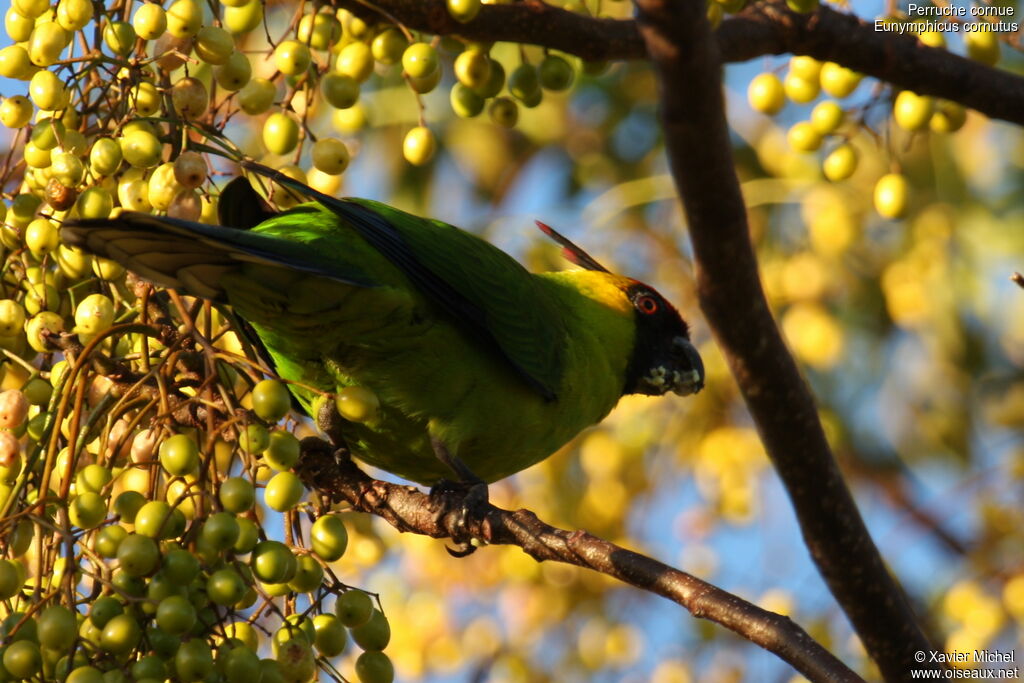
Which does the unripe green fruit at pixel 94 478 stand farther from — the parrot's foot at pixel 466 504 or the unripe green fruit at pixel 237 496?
the parrot's foot at pixel 466 504

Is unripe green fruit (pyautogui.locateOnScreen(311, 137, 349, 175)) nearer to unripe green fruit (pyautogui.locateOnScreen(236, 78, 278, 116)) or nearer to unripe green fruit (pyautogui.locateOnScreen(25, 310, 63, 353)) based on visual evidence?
unripe green fruit (pyautogui.locateOnScreen(236, 78, 278, 116))

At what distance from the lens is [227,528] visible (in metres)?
1.85

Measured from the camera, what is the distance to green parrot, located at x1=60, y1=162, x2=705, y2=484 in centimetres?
262

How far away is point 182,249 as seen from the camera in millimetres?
2289

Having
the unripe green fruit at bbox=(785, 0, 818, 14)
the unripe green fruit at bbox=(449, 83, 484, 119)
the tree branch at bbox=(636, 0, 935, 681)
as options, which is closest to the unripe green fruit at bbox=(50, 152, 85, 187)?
the unripe green fruit at bbox=(449, 83, 484, 119)

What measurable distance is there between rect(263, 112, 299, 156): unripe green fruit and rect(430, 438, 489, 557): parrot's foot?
838 mm

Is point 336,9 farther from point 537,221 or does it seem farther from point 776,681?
point 776,681

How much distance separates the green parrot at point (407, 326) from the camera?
8.59ft

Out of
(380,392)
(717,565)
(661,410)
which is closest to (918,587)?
(717,565)

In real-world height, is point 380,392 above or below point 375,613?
above

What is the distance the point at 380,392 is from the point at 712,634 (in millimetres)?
1495

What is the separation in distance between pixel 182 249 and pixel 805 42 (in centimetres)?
153

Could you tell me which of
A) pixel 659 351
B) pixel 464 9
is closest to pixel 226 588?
pixel 464 9

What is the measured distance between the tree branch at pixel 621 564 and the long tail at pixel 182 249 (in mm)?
553
